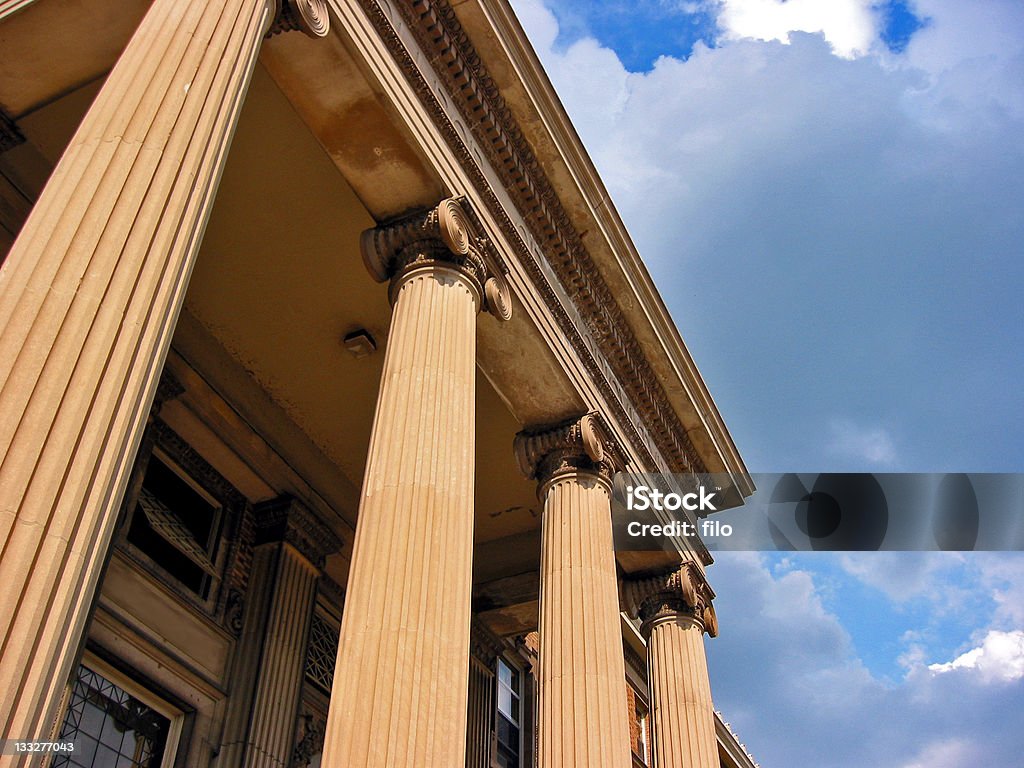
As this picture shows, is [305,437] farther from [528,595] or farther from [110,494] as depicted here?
[110,494]

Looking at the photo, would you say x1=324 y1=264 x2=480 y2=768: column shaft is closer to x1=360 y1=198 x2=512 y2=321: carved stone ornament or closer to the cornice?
x1=360 y1=198 x2=512 y2=321: carved stone ornament

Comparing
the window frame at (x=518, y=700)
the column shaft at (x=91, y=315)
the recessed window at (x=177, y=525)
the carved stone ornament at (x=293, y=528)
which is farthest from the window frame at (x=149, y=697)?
the column shaft at (x=91, y=315)

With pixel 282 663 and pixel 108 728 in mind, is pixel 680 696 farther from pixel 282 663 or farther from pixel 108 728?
pixel 108 728

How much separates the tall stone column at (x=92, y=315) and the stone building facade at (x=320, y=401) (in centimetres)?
2

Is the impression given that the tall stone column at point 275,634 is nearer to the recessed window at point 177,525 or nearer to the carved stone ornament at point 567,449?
the recessed window at point 177,525

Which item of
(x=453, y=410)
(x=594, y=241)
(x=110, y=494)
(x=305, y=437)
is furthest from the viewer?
(x=305, y=437)

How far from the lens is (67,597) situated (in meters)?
5.14

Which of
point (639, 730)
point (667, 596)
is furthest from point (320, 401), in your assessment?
point (639, 730)

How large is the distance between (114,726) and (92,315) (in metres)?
8.59

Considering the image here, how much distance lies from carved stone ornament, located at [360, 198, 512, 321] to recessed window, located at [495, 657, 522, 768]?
11253 millimetres

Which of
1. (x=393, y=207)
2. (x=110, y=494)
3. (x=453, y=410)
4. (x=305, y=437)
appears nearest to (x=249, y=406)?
(x=305, y=437)

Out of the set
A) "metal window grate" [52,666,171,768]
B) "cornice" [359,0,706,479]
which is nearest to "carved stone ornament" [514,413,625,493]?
"cornice" [359,0,706,479]

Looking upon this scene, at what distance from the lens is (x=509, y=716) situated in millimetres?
20734

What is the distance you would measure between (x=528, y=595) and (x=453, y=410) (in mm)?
9778
